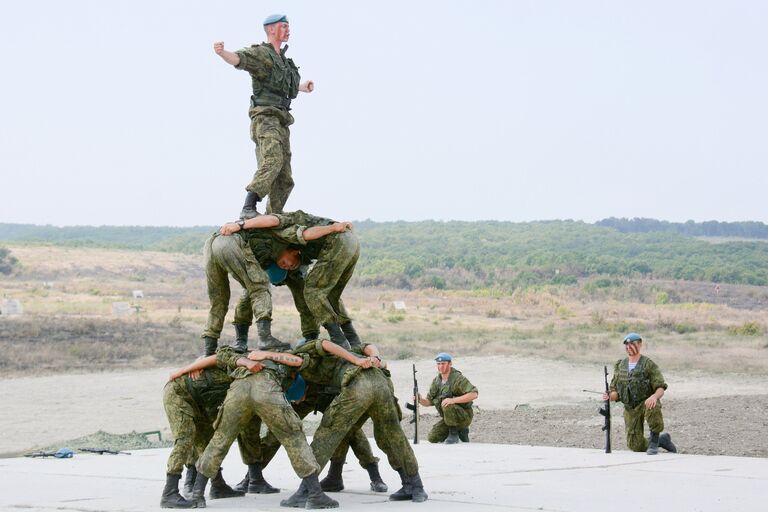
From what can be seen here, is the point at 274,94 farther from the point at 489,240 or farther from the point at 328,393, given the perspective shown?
the point at 489,240

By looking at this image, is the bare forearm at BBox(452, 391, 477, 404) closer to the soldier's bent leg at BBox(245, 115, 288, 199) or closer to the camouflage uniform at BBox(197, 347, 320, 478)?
the soldier's bent leg at BBox(245, 115, 288, 199)

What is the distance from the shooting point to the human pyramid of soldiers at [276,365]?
11.1m

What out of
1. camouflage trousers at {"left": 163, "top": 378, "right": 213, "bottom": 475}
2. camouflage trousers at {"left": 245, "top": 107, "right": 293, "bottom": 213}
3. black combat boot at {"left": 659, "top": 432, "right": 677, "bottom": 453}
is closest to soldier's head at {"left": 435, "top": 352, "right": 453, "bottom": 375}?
black combat boot at {"left": 659, "top": 432, "right": 677, "bottom": 453}

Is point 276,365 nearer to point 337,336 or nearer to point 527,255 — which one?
point 337,336

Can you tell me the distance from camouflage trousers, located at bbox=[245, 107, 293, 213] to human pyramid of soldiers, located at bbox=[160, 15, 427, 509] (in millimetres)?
13

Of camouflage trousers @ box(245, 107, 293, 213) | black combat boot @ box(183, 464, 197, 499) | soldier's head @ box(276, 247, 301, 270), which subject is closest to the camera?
black combat boot @ box(183, 464, 197, 499)

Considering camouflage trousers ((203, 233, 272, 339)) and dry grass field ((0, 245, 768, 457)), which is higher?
camouflage trousers ((203, 233, 272, 339))

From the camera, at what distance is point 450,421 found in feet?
58.3

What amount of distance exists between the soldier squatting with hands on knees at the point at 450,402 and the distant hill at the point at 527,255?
6439 cm

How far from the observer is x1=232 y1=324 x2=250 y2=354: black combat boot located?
11.6 metres

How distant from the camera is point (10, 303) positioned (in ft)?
166

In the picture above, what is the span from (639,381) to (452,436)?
2.74 meters

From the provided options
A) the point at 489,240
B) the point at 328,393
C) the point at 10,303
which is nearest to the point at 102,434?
the point at 328,393

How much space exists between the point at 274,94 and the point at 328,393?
2.92 metres
